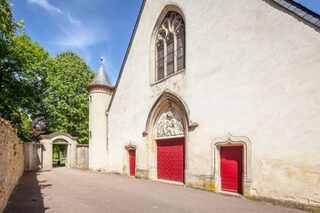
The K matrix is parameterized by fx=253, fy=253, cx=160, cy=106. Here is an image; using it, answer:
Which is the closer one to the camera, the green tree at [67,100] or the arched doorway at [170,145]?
the arched doorway at [170,145]

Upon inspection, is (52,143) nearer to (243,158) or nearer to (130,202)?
(130,202)

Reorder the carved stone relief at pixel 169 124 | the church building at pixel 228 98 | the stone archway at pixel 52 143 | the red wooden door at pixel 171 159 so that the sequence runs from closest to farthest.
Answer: the church building at pixel 228 98 < the red wooden door at pixel 171 159 < the carved stone relief at pixel 169 124 < the stone archway at pixel 52 143

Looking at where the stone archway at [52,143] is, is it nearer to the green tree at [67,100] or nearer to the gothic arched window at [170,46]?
the green tree at [67,100]

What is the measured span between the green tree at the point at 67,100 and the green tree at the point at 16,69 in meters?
6.98

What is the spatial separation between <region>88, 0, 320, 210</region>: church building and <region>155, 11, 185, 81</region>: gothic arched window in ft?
0.17

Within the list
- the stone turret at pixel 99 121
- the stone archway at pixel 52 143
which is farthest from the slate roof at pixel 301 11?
the stone archway at pixel 52 143

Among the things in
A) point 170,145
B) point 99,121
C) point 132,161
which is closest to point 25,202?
point 170,145

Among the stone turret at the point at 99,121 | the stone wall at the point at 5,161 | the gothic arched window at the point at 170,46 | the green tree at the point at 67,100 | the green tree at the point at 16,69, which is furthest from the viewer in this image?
the green tree at the point at 67,100

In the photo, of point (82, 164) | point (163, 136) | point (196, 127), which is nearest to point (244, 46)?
point (196, 127)

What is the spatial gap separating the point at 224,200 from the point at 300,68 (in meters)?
4.31

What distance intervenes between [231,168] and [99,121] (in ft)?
36.8

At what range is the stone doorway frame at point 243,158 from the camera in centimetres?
782

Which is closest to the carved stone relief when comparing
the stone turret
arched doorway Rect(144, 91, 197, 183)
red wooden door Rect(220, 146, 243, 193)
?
arched doorway Rect(144, 91, 197, 183)

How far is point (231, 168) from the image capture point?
28.9 ft
